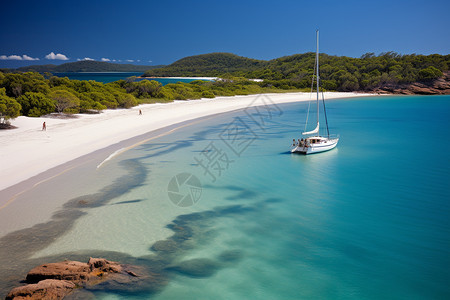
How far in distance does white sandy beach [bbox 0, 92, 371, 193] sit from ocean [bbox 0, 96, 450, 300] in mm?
1605

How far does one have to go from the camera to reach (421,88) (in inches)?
2813

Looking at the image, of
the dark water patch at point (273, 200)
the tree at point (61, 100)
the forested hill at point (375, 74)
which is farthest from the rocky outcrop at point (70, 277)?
the forested hill at point (375, 74)

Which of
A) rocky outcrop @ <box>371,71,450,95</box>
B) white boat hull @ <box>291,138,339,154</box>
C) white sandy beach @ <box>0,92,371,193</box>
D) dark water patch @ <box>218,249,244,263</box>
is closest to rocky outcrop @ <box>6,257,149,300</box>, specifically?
dark water patch @ <box>218,249,244,263</box>

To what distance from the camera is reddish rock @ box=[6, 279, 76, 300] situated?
6.34m

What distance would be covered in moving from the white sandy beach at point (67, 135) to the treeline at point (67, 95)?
1777 mm

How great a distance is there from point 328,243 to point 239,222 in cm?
299

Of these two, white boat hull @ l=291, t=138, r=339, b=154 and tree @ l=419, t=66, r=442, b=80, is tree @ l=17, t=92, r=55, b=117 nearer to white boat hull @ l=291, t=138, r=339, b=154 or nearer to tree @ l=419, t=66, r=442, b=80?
white boat hull @ l=291, t=138, r=339, b=154

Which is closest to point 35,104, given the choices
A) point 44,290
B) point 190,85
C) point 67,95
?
point 67,95

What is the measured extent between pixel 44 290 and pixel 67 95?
91.2 feet

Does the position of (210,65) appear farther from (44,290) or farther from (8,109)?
(44,290)

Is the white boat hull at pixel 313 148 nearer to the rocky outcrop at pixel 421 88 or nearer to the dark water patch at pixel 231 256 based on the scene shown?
the dark water patch at pixel 231 256

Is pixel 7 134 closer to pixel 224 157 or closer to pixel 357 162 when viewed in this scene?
pixel 224 157

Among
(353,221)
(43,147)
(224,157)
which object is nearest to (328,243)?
(353,221)

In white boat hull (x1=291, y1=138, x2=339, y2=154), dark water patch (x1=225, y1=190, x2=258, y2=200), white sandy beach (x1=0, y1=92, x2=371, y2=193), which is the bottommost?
dark water patch (x1=225, y1=190, x2=258, y2=200)
